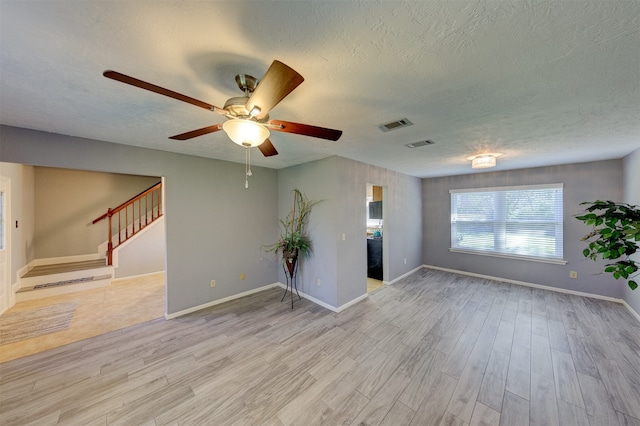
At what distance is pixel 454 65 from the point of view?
130cm

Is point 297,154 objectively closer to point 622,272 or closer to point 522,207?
point 622,272

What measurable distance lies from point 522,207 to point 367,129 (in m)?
4.17

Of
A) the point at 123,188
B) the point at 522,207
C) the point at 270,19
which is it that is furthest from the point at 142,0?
the point at 123,188

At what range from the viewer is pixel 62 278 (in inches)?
165

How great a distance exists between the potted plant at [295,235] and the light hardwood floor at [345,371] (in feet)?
2.69

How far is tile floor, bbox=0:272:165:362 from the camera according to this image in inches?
100

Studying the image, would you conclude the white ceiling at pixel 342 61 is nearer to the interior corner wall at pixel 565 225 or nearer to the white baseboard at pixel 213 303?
the interior corner wall at pixel 565 225

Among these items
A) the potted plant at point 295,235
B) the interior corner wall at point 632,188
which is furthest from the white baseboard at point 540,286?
the potted plant at point 295,235

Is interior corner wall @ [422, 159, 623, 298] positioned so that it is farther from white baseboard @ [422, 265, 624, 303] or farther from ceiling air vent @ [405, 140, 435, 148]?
ceiling air vent @ [405, 140, 435, 148]

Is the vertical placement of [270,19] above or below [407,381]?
above

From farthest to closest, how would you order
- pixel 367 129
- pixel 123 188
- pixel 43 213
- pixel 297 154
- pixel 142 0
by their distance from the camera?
1. pixel 123 188
2. pixel 43 213
3. pixel 297 154
4. pixel 367 129
5. pixel 142 0

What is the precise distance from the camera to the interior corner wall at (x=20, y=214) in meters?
3.62

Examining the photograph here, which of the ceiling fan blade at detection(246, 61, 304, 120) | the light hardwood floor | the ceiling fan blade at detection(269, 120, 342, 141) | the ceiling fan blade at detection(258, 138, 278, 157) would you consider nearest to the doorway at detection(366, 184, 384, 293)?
the light hardwood floor

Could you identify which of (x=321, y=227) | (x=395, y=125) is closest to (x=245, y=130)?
(x=395, y=125)
